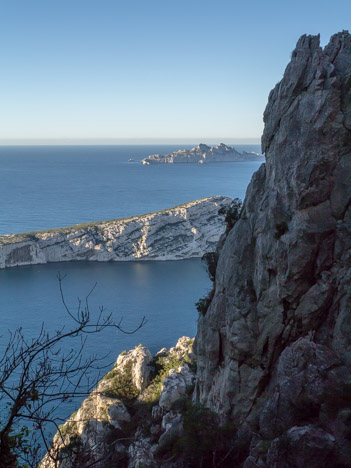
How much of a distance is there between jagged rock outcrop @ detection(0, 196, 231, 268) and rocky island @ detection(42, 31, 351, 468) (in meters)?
57.3

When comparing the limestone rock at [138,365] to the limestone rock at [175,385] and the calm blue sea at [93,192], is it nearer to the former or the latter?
the limestone rock at [175,385]

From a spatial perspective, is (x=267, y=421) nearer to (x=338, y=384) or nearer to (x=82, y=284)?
(x=338, y=384)

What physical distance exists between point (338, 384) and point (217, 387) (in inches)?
286

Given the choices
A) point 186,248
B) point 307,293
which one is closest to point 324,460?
point 307,293

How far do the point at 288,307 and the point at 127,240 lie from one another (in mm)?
62961

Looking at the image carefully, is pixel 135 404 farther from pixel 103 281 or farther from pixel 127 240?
pixel 127 240

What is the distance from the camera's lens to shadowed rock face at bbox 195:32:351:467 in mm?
10148

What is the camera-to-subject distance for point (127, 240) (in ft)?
246

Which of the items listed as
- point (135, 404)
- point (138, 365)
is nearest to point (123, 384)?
point (138, 365)

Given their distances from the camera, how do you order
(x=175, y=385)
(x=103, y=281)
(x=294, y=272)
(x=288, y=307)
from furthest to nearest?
(x=103, y=281) → (x=175, y=385) → (x=288, y=307) → (x=294, y=272)

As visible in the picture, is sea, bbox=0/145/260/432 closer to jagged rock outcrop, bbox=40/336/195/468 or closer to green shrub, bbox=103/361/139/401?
green shrub, bbox=103/361/139/401

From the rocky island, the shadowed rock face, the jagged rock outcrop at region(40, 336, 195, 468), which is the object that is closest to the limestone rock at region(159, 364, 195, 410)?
the jagged rock outcrop at region(40, 336, 195, 468)

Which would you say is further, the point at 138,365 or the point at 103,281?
the point at 103,281

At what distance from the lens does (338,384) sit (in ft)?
30.7
